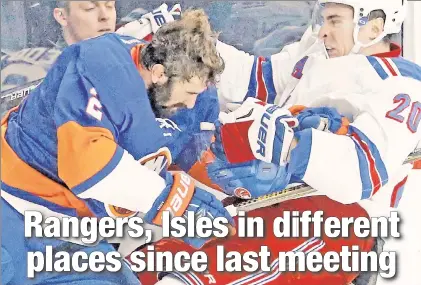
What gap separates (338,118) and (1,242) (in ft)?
2.39

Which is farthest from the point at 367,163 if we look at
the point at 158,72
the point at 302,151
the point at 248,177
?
the point at 158,72

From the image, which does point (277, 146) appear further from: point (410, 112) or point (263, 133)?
point (410, 112)

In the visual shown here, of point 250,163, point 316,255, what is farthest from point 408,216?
point 250,163

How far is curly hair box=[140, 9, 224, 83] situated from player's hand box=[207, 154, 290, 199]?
0.19 m

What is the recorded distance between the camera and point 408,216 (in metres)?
1.46

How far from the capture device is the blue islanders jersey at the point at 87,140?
121 centimetres

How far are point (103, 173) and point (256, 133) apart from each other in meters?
0.32

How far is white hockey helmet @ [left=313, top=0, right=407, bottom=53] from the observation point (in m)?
1.44

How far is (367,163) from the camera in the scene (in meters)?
1.34

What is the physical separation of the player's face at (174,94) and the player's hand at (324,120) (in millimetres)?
218

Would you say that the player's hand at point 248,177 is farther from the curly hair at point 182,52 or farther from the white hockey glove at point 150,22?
the white hockey glove at point 150,22

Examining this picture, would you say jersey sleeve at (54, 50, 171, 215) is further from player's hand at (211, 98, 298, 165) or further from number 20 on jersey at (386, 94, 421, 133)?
number 20 on jersey at (386, 94, 421, 133)

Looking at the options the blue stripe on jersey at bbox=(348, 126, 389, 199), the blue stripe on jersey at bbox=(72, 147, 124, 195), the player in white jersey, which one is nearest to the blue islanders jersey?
the blue stripe on jersey at bbox=(72, 147, 124, 195)

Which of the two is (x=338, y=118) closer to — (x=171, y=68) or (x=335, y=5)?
(x=335, y=5)
